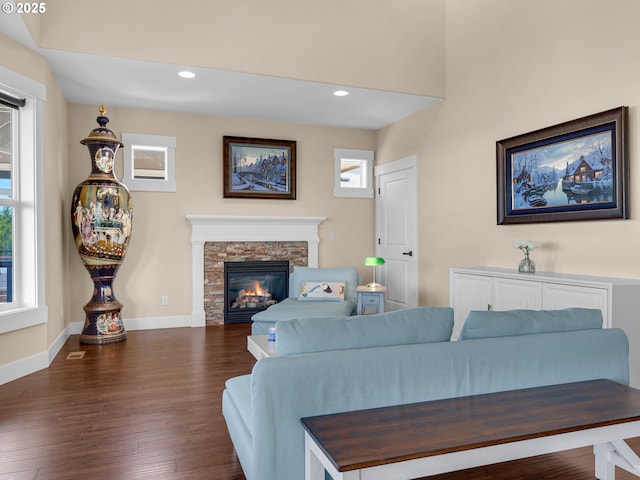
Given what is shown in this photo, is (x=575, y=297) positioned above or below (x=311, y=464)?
above

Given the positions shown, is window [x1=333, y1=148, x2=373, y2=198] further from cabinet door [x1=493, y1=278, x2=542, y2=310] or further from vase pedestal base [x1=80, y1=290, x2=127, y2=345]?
vase pedestal base [x1=80, y1=290, x2=127, y2=345]

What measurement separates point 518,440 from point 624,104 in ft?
9.76

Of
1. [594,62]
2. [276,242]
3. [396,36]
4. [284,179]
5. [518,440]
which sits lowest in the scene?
[518,440]

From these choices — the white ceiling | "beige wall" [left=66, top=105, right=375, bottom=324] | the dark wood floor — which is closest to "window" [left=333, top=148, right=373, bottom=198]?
"beige wall" [left=66, top=105, right=375, bottom=324]

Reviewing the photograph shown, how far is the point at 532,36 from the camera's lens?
4.20 metres

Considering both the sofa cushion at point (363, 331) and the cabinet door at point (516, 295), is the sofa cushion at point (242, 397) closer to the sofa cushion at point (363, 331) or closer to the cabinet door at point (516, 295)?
the sofa cushion at point (363, 331)

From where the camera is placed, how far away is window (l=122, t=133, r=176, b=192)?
18.6 ft

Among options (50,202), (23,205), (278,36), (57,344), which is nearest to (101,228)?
(50,202)

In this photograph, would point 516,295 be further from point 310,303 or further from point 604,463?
point 310,303

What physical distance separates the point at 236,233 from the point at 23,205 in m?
2.56

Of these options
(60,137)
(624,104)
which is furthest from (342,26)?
(60,137)

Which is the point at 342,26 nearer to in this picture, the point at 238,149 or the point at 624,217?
the point at 238,149

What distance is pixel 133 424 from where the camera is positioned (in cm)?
287

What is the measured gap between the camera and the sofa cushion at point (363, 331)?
1838 millimetres
